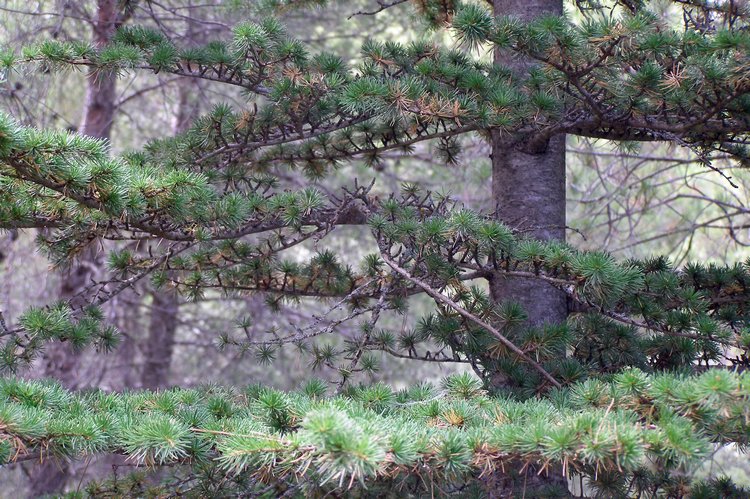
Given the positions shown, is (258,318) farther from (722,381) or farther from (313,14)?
(722,381)

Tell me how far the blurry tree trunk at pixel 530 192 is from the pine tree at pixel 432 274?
0.04 feet

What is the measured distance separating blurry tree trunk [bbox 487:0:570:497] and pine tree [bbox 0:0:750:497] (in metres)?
0.01

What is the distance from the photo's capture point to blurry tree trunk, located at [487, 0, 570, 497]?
13.2 feet

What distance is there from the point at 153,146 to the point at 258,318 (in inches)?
152

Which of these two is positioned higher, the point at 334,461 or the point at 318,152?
the point at 318,152

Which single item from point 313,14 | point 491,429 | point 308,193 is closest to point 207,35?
point 313,14

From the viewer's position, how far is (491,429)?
7.54ft

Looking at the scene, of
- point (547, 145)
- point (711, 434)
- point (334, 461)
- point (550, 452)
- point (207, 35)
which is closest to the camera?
point (334, 461)

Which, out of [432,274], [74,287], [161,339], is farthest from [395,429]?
[161,339]

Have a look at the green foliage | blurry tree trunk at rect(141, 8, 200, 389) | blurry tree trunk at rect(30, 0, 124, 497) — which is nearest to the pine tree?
the green foliage

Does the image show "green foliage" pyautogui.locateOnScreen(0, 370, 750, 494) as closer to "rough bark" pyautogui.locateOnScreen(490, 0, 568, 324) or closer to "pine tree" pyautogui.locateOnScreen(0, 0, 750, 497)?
"pine tree" pyautogui.locateOnScreen(0, 0, 750, 497)

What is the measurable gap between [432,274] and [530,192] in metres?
1.05

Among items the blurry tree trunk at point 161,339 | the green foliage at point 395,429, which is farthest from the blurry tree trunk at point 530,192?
the blurry tree trunk at point 161,339

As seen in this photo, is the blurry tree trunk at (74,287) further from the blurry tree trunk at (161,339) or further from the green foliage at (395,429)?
the green foliage at (395,429)
